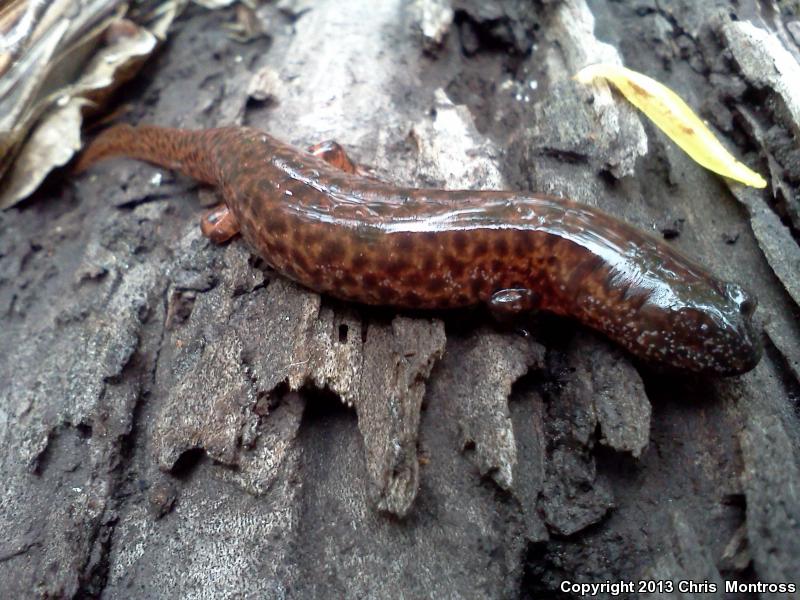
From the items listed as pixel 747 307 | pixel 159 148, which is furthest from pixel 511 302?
pixel 159 148

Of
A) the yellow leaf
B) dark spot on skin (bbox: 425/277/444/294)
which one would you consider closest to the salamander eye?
the yellow leaf

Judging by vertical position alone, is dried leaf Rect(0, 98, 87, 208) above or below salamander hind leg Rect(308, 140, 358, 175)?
above

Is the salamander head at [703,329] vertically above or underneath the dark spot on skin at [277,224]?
underneath

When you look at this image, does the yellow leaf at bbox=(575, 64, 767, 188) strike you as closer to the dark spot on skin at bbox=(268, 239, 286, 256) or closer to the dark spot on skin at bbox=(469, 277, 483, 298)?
the dark spot on skin at bbox=(469, 277, 483, 298)

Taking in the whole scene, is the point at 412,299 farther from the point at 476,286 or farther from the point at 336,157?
the point at 336,157

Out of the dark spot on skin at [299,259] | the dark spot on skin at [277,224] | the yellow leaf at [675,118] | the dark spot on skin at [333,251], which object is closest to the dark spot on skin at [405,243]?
the dark spot on skin at [333,251]

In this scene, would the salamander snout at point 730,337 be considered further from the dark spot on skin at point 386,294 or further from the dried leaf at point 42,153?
the dried leaf at point 42,153
